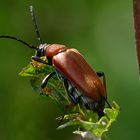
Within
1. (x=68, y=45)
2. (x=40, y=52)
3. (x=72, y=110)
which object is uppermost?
(x=72, y=110)

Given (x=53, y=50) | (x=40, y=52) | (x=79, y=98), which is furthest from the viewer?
(x=40, y=52)

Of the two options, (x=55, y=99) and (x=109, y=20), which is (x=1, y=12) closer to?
(x=109, y=20)

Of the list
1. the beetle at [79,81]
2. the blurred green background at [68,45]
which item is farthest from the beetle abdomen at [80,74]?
the blurred green background at [68,45]

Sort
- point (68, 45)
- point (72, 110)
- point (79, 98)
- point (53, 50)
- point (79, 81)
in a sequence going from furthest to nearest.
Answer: point (68, 45)
point (53, 50)
point (79, 81)
point (79, 98)
point (72, 110)

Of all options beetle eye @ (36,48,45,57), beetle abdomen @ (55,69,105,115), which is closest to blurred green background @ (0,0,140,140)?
beetle eye @ (36,48,45,57)

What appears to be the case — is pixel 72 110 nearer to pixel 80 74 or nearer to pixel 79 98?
pixel 79 98

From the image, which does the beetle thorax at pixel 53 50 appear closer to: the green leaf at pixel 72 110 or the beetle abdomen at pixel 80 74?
the beetle abdomen at pixel 80 74

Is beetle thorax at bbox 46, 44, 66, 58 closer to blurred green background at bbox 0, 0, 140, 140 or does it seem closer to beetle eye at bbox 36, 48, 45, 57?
beetle eye at bbox 36, 48, 45, 57

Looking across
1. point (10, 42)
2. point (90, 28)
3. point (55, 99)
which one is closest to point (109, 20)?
point (90, 28)

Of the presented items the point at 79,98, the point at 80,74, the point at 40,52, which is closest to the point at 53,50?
the point at 40,52
